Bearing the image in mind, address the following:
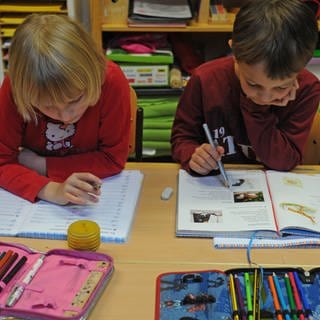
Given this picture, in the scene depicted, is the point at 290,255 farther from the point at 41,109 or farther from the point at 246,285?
the point at 41,109

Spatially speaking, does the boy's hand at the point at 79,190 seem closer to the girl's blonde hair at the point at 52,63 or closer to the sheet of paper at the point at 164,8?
the girl's blonde hair at the point at 52,63

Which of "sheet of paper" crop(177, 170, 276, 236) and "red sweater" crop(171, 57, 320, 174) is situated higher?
"red sweater" crop(171, 57, 320, 174)

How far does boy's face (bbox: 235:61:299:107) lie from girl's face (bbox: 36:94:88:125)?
1.21 feet

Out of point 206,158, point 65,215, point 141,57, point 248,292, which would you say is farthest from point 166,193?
point 141,57

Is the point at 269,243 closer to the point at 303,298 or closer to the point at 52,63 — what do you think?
the point at 303,298

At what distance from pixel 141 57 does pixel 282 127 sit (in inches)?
35.2

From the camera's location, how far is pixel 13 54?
3.59 ft

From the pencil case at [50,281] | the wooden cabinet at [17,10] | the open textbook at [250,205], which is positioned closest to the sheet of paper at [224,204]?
Result: the open textbook at [250,205]

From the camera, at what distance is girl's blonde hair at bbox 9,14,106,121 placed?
1.05 meters

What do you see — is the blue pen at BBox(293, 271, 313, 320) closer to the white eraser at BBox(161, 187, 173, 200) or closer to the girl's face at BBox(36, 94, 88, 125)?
the white eraser at BBox(161, 187, 173, 200)

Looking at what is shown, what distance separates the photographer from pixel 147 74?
2182 millimetres

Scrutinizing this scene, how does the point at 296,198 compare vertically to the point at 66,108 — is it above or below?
below

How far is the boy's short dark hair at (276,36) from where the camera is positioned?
1.12 meters

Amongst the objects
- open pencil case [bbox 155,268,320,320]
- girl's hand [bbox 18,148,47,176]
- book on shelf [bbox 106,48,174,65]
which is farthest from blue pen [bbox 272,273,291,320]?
book on shelf [bbox 106,48,174,65]
